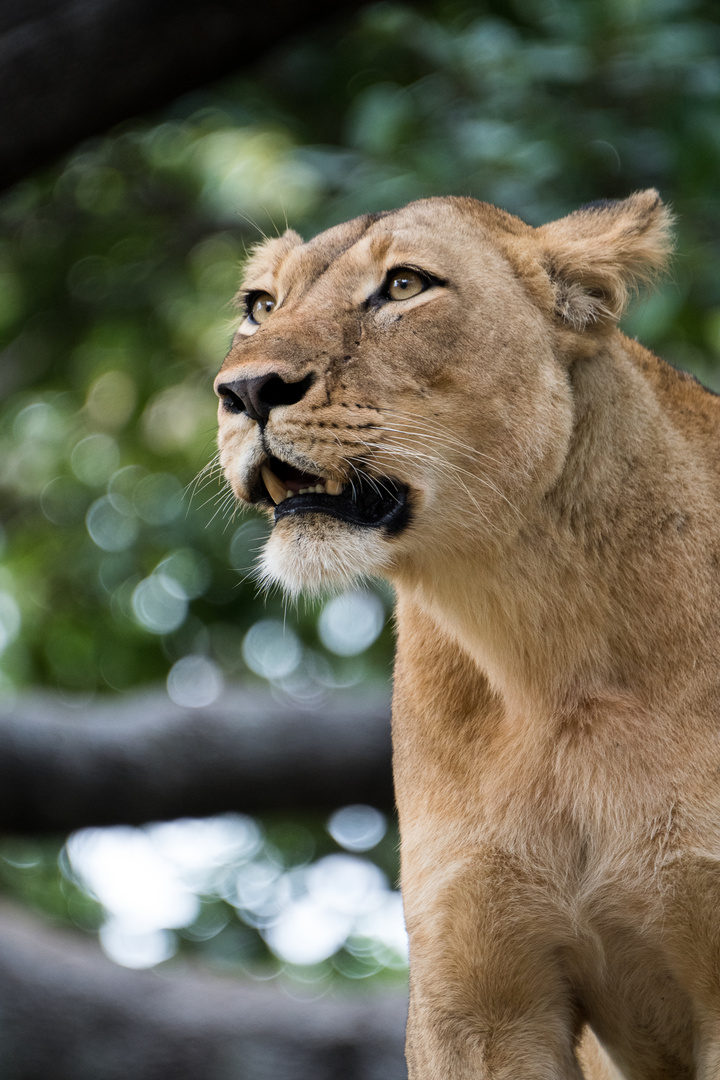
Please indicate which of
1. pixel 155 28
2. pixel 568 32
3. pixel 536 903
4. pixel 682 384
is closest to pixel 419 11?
pixel 568 32

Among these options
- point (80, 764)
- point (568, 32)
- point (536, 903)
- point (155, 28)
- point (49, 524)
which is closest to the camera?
point (536, 903)

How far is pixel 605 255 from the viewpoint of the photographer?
2.93 metres

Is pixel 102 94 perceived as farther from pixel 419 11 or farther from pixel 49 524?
pixel 49 524

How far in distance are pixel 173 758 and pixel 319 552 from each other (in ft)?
15.9

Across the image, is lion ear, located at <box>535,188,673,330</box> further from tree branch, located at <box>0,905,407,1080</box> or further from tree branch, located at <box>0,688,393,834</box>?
tree branch, located at <box>0,688,393,834</box>

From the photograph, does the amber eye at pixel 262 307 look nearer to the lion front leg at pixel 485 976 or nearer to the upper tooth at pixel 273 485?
the upper tooth at pixel 273 485

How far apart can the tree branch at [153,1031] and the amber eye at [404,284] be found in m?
4.22

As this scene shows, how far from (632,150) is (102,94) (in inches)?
91.4

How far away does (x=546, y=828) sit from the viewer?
2.80 meters

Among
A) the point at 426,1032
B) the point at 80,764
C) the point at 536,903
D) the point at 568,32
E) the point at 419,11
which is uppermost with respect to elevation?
the point at 419,11

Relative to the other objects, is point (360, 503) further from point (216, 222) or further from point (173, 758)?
point (216, 222)

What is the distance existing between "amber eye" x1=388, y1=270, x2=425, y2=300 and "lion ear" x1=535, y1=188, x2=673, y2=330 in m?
0.32

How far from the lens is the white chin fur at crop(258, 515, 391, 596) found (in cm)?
267

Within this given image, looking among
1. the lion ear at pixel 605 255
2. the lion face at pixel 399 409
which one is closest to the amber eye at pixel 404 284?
the lion face at pixel 399 409
